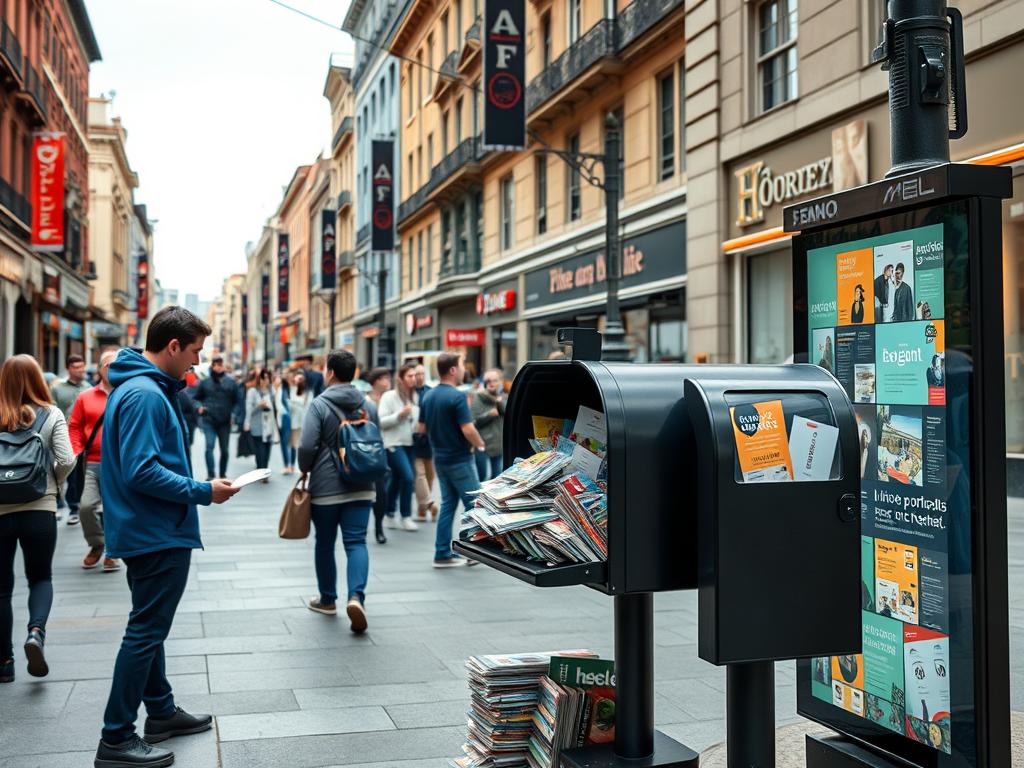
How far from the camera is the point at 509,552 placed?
3.21 m

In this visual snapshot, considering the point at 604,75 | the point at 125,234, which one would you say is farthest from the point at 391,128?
the point at 125,234

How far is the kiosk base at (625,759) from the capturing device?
328cm

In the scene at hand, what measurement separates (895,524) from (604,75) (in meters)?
19.8

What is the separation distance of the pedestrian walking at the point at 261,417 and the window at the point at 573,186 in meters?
9.08

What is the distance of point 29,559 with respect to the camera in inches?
237

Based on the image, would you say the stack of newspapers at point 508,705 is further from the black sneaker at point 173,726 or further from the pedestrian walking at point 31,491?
the pedestrian walking at point 31,491

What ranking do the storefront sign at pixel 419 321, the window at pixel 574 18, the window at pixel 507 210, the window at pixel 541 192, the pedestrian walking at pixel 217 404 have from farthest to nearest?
1. the storefront sign at pixel 419 321
2. the window at pixel 507 210
3. the window at pixel 541 192
4. the window at pixel 574 18
5. the pedestrian walking at pixel 217 404

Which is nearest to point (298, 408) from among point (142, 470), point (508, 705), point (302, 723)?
point (302, 723)

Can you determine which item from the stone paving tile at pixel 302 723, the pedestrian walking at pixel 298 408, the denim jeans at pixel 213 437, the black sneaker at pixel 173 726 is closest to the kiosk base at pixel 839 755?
the stone paving tile at pixel 302 723

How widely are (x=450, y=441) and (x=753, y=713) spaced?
6.80 metres

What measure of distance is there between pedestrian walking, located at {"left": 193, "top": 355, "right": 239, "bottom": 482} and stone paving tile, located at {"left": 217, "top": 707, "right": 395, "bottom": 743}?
39.8 feet

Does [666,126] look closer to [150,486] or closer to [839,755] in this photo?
[150,486]

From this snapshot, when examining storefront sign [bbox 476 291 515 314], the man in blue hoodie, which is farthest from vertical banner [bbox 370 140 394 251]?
the man in blue hoodie

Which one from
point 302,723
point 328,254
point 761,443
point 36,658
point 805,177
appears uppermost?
point 328,254
